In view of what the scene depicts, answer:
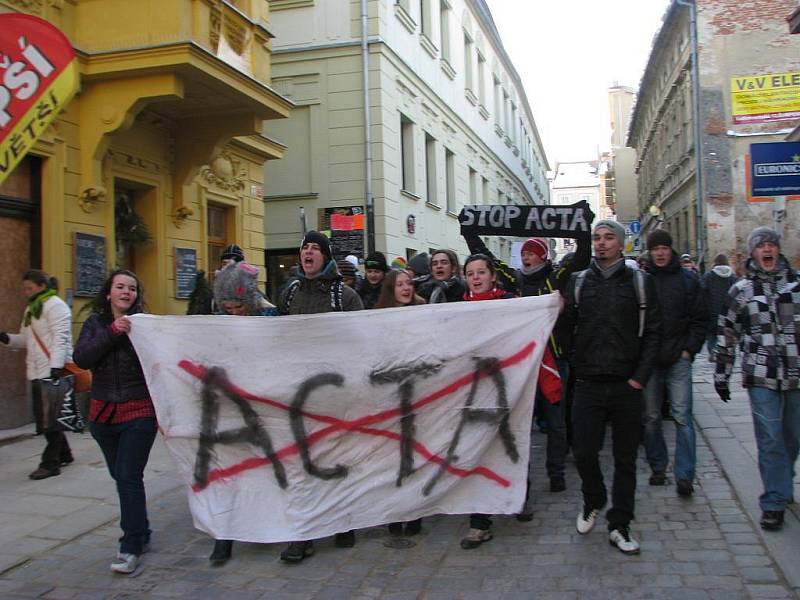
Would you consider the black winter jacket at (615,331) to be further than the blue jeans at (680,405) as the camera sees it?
No

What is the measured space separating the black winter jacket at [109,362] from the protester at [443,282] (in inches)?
100

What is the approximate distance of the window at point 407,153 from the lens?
18266 mm

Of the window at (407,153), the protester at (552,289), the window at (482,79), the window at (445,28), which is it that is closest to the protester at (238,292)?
the protester at (552,289)

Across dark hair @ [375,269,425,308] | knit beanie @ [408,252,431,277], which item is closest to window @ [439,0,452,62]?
knit beanie @ [408,252,431,277]

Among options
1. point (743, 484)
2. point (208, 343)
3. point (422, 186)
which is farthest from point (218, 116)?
point (422, 186)

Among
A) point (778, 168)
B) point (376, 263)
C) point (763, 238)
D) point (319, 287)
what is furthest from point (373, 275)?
point (778, 168)

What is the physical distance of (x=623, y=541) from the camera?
4.17m

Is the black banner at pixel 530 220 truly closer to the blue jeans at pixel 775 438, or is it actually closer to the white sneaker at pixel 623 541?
the blue jeans at pixel 775 438

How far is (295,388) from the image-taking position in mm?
4320

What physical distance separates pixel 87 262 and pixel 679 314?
6.52 meters

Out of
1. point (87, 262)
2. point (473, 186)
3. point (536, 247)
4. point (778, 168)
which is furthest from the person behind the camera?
point (473, 186)

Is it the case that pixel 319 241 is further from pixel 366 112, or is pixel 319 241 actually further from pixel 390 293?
pixel 366 112

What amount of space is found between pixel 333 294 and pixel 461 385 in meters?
1.06

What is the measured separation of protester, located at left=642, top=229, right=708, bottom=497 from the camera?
512cm
